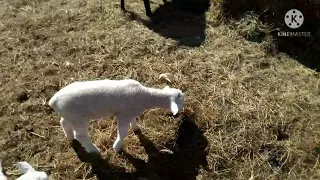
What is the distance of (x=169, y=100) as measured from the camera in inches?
Answer: 149

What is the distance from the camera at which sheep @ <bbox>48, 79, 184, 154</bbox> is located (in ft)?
11.6

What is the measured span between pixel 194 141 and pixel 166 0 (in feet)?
8.87

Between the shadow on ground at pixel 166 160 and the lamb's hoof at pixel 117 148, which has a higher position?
the lamb's hoof at pixel 117 148

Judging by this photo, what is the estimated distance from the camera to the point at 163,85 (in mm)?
4680

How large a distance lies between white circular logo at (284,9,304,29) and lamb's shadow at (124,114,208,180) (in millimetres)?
2060

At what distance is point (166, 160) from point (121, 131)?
0.51m

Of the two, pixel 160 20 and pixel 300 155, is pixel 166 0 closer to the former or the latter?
pixel 160 20

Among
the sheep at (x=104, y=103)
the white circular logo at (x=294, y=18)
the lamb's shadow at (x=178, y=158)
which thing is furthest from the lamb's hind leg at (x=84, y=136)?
the white circular logo at (x=294, y=18)

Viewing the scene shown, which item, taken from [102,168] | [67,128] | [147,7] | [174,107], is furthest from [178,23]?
[102,168]

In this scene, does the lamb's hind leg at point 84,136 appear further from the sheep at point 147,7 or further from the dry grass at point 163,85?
the sheep at point 147,7

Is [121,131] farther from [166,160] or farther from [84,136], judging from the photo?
[166,160]

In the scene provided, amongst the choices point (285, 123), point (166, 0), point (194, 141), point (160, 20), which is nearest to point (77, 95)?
point (194, 141)

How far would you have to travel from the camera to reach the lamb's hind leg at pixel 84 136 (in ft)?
12.0

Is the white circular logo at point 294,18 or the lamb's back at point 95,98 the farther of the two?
the white circular logo at point 294,18
